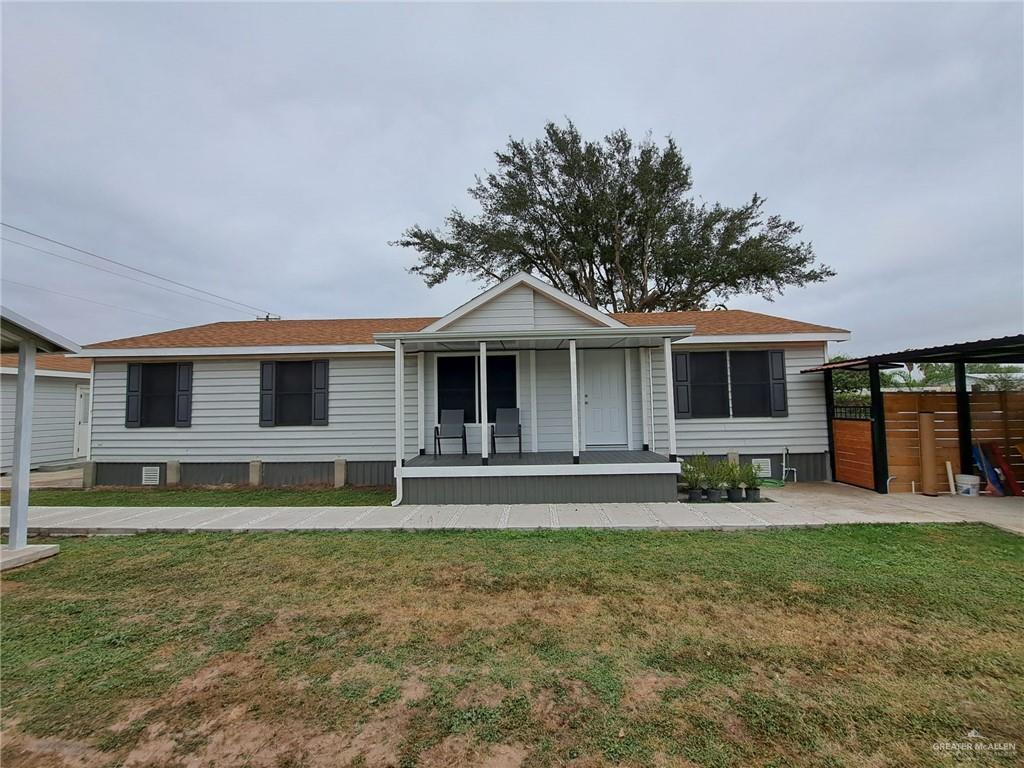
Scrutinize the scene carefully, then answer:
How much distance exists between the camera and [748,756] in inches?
70.4

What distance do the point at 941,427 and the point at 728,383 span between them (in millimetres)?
3197

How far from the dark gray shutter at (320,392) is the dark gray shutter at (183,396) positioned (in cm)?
259

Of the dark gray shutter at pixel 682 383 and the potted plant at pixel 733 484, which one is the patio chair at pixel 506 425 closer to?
the dark gray shutter at pixel 682 383

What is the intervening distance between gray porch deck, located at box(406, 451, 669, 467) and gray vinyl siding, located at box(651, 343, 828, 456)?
1115 mm

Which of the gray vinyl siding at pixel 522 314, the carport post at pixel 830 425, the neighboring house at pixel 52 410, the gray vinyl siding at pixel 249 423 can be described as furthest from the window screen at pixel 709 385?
the neighboring house at pixel 52 410

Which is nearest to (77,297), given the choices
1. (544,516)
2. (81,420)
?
(81,420)

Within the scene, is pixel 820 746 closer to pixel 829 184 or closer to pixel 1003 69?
pixel 1003 69

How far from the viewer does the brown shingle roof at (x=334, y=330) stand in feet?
28.1

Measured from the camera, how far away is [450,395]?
855cm

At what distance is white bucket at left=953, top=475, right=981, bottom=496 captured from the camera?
674 centimetres

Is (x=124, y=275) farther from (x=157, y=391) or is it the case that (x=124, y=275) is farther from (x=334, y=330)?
(x=334, y=330)

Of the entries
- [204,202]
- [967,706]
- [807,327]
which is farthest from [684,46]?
[204,202]

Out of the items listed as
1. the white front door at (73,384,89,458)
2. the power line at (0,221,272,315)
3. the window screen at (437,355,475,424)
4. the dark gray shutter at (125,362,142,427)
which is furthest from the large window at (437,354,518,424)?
the power line at (0,221,272,315)

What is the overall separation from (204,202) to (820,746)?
1981 centimetres
